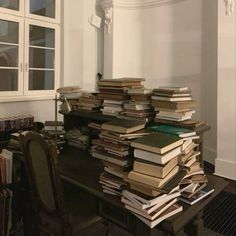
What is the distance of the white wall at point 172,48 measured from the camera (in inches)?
162

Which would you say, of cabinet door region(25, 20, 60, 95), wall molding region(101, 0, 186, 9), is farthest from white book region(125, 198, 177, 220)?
wall molding region(101, 0, 186, 9)

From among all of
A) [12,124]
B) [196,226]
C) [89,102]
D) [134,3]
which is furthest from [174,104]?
[134,3]

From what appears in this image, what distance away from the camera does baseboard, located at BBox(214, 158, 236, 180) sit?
11.5 ft

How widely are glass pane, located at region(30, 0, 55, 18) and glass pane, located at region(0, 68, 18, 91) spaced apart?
90cm

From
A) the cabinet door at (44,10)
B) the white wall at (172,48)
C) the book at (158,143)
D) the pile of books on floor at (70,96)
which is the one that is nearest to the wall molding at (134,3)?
the white wall at (172,48)

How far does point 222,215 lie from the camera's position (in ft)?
8.34

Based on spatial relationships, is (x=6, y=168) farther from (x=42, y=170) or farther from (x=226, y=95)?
(x=226, y=95)

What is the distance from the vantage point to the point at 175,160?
1.29m

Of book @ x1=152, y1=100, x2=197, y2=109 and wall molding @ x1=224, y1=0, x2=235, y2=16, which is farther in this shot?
wall molding @ x1=224, y1=0, x2=235, y2=16

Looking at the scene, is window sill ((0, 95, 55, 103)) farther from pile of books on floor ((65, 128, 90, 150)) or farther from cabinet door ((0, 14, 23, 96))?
pile of books on floor ((65, 128, 90, 150))

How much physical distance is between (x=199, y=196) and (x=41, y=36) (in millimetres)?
3244

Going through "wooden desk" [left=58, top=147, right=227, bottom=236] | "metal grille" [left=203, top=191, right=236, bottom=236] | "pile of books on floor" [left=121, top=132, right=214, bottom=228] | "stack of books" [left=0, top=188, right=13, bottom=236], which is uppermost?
"pile of books on floor" [left=121, top=132, right=214, bottom=228]

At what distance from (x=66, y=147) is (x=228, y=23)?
260 centimetres

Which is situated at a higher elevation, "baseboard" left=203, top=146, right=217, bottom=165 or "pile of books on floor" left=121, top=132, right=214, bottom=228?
"pile of books on floor" left=121, top=132, right=214, bottom=228
